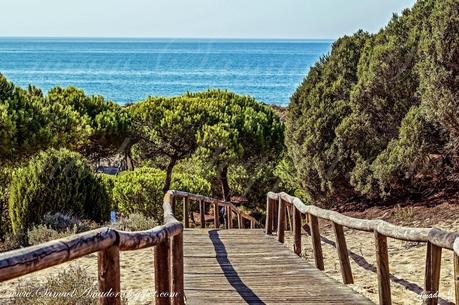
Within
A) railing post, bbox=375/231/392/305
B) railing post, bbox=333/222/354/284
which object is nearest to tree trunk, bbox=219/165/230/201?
railing post, bbox=333/222/354/284

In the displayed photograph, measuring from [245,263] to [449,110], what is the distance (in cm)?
477

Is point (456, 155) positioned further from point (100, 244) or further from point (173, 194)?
point (100, 244)

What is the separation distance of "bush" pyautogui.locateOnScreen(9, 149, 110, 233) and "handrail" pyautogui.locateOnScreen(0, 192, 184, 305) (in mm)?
8232

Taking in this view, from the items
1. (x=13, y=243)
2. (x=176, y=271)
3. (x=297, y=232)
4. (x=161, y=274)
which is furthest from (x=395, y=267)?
(x=13, y=243)

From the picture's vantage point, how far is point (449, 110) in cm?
1123

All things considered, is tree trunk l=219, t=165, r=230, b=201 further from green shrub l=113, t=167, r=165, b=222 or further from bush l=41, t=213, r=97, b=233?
bush l=41, t=213, r=97, b=233

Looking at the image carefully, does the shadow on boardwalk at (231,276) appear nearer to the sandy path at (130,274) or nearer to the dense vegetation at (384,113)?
the sandy path at (130,274)

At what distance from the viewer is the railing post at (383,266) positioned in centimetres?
571

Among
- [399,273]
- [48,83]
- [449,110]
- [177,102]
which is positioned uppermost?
[48,83]

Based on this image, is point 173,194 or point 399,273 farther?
point 173,194

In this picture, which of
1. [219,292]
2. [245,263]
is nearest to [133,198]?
[245,263]

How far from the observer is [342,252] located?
23.3ft

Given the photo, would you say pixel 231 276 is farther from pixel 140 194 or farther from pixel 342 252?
pixel 140 194

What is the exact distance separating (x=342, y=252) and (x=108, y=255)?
3.70m
